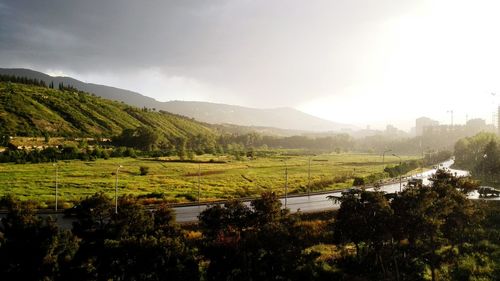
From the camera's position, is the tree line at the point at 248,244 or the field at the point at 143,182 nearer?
the tree line at the point at 248,244

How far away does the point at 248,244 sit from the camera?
2488cm

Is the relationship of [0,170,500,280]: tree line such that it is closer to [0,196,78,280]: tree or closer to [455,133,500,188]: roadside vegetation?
[0,196,78,280]: tree

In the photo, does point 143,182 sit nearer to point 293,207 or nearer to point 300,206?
point 293,207

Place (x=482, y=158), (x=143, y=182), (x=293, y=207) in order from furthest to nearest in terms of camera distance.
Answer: (x=482, y=158)
(x=143, y=182)
(x=293, y=207)

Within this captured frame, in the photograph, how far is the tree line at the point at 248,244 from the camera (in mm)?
22766

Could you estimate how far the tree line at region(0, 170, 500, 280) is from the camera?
2277cm

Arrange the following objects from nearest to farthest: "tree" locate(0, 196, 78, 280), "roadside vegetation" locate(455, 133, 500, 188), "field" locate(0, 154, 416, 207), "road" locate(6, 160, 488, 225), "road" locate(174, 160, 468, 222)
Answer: "tree" locate(0, 196, 78, 280), "road" locate(6, 160, 488, 225), "road" locate(174, 160, 468, 222), "field" locate(0, 154, 416, 207), "roadside vegetation" locate(455, 133, 500, 188)

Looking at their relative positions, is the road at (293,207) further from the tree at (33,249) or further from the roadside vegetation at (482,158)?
the roadside vegetation at (482,158)

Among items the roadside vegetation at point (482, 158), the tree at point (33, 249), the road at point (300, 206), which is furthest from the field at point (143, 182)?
the tree at point (33, 249)

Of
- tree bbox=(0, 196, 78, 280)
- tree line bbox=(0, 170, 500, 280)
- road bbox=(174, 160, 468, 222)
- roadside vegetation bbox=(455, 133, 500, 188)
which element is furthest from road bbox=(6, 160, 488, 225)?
roadside vegetation bbox=(455, 133, 500, 188)

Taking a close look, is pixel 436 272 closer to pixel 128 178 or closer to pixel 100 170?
pixel 128 178

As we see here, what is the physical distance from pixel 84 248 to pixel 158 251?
5.85 metres

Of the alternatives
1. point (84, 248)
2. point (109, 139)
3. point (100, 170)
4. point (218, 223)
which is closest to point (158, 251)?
point (84, 248)

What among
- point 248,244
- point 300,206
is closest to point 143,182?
point 300,206
